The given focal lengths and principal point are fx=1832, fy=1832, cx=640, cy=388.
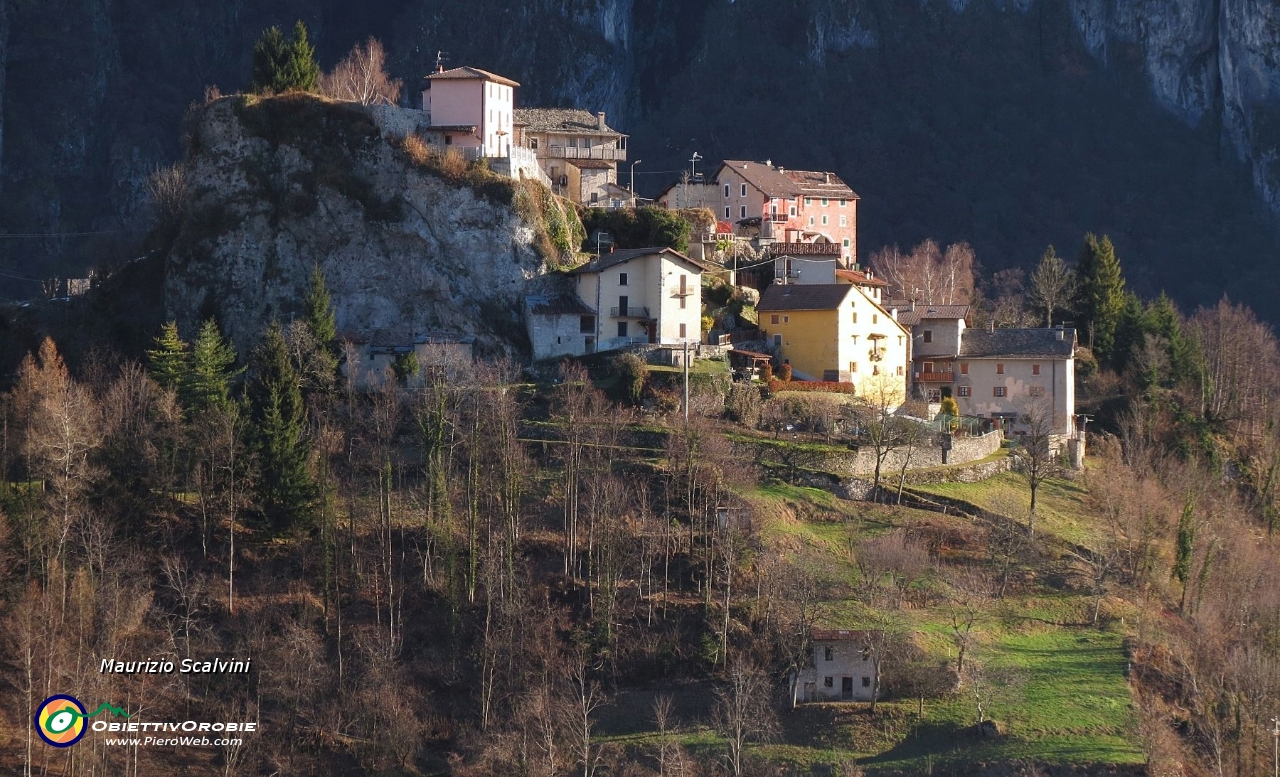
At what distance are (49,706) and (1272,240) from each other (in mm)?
101781

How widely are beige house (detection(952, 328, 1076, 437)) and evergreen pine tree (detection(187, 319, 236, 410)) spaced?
3203 cm

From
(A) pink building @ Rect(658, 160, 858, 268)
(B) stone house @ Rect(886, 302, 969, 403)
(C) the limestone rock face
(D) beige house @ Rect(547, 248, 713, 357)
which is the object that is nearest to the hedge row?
(D) beige house @ Rect(547, 248, 713, 357)

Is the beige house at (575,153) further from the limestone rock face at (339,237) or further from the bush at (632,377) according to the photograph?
the bush at (632,377)

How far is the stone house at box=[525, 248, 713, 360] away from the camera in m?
74.1

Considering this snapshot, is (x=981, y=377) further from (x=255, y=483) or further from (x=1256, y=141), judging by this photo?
(x=1256, y=141)

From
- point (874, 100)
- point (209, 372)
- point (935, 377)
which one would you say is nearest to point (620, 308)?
point (935, 377)

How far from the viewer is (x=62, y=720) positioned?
51625 millimetres

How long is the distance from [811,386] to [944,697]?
21.9 metres

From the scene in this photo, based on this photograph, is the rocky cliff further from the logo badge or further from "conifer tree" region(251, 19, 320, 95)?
the logo badge

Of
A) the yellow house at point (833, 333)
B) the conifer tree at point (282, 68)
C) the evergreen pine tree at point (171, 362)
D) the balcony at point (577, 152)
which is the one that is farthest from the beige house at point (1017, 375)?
the evergreen pine tree at point (171, 362)

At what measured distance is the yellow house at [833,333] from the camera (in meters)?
76.4

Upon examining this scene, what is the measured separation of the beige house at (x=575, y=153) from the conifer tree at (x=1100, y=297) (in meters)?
22.8

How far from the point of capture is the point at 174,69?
505 feet

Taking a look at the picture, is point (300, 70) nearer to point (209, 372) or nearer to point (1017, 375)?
point (209, 372)
